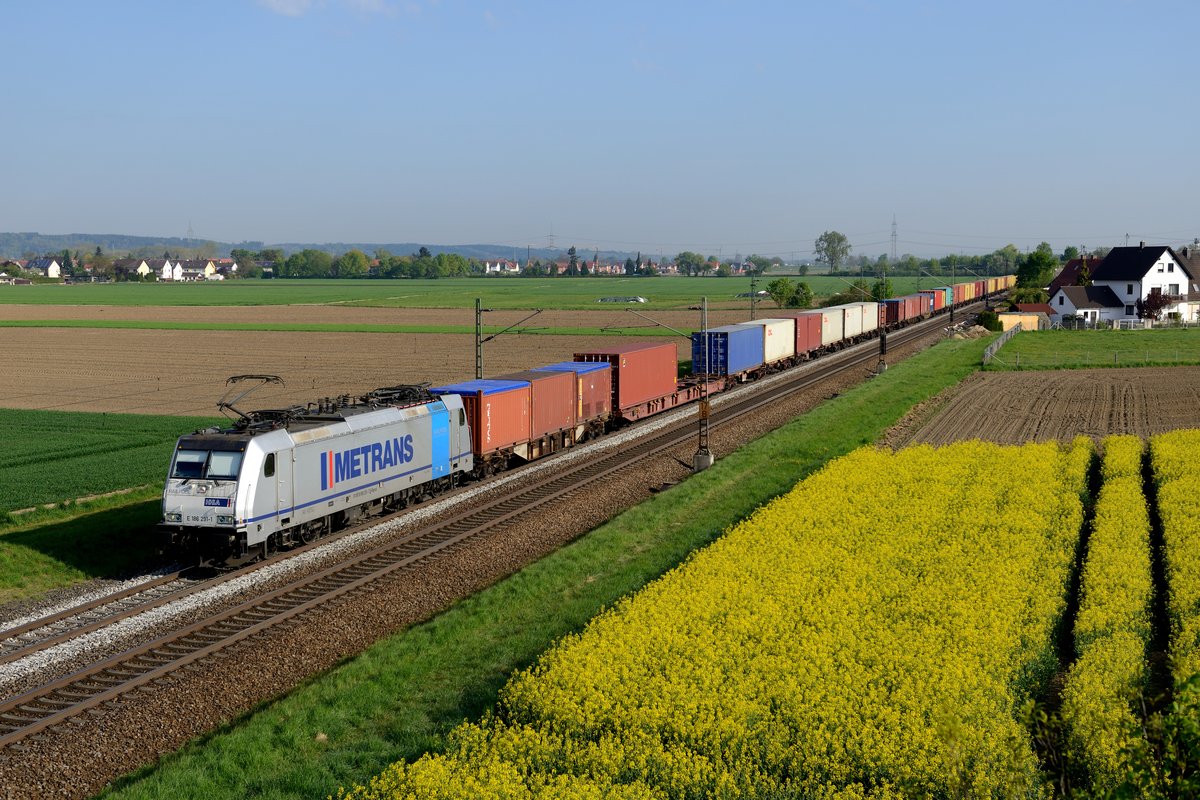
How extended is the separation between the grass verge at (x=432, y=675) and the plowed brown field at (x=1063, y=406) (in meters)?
17.2

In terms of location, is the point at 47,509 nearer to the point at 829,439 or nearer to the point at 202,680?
the point at 202,680

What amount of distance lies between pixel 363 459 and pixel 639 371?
23153 millimetres

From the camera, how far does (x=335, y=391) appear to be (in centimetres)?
6644

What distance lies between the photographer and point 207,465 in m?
27.3

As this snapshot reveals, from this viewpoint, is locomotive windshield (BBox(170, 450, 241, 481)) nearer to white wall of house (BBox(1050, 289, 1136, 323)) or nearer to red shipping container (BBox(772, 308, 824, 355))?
red shipping container (BBox(772, 308, 824, 355))

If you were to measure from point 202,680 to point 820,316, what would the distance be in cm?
7152

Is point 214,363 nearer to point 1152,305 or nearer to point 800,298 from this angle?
point 800,298

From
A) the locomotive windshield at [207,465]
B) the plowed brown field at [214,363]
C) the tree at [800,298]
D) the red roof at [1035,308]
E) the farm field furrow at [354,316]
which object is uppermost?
the tree at [800,298]

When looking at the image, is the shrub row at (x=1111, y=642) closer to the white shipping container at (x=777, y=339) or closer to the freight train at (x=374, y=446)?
the freight train at (x=374, y=446)

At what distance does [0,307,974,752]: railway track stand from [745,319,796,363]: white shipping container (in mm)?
27679

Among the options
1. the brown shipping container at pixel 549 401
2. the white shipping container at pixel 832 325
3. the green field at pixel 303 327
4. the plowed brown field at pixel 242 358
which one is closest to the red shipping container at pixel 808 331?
the white shipping container at pixel 832 325

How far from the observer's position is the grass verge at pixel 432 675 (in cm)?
1627

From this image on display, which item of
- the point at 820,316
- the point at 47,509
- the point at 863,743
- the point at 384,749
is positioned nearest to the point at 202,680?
the point at 384,749

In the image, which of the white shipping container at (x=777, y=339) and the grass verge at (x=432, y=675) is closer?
the grass verge at (x=432, y=675)
